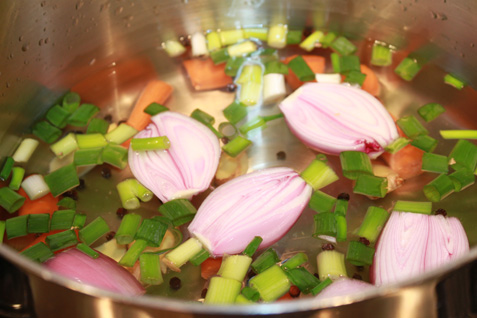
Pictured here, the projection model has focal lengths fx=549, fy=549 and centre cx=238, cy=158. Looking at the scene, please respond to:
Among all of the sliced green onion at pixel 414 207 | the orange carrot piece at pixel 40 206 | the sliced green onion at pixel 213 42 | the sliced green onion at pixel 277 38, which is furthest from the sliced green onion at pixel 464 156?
the orange carrot piece at pixel 40 206

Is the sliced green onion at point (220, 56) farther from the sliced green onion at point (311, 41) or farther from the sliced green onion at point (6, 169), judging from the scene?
the sliced green onion at point (6, 169)

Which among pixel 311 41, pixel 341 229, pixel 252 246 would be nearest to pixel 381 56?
pixel 311 41

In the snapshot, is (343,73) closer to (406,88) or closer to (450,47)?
(406,88)

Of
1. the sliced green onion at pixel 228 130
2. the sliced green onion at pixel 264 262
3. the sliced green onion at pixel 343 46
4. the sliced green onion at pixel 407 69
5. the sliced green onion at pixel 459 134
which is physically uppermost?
the sliced green onion at pixel 343 46

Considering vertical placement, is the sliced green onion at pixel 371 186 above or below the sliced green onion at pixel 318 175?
below

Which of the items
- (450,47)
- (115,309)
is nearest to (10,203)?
(115,309)

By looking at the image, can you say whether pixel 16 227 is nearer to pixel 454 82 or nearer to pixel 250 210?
pixel 250 210
